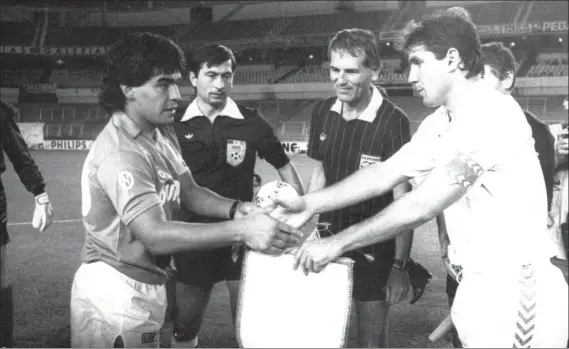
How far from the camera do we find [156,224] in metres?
2.47

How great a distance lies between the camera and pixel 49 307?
5.64 m

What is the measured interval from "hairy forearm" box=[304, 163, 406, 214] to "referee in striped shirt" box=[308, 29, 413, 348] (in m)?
0.75

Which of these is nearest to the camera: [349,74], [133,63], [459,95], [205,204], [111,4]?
[459,95]

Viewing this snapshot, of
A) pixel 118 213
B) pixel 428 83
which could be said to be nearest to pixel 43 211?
pixel 118 213

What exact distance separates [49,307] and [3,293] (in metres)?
1.89

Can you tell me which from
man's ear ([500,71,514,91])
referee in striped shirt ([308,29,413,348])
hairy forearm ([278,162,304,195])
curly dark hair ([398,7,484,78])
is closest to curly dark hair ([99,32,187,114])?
curly dark hair ([398,7,484,78])

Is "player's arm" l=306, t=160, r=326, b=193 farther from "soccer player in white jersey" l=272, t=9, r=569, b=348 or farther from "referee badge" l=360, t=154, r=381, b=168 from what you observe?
"soccer player in white jersey" l=272, t=9, r=569, b=348

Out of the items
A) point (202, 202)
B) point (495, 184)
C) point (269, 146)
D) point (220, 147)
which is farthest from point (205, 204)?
point (495, 184)

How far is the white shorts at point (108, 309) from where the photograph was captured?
8.32 ft

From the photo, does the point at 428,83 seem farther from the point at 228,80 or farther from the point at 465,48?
→ the point at 228,80

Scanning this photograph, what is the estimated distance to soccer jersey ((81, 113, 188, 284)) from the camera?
8.04 feet

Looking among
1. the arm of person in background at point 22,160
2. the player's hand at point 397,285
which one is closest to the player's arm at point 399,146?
the player's hand at point 397,285

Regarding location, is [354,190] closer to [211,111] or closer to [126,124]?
[126,124]

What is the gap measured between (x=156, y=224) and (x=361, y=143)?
1681 millimetres
